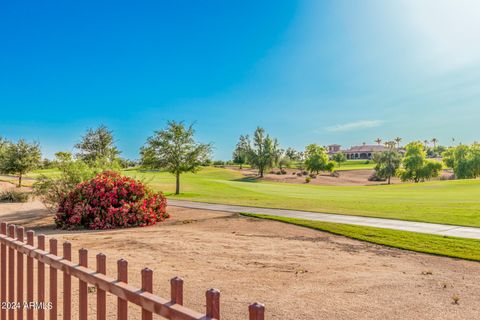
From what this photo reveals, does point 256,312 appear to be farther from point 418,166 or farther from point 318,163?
point 318,163

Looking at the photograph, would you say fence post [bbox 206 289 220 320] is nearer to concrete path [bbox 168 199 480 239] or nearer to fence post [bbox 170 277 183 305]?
fence post [bbox 170 277 183 305]

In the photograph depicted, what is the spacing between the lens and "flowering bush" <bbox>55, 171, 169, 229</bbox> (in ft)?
45.4

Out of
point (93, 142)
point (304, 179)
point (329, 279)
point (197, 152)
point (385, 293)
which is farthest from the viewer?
point (304, 179)

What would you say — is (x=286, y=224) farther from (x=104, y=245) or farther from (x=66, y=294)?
(x=66, y=294)

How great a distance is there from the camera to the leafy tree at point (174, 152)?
95.0 ft

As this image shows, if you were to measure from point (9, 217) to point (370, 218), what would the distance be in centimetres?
1511

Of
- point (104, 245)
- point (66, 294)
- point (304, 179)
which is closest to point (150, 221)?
point (104, 245)

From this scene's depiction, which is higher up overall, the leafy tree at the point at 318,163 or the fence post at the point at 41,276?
the leafy tree at the point at 318,163

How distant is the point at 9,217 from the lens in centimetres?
1686

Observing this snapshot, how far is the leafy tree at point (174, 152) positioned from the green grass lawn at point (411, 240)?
17.6m

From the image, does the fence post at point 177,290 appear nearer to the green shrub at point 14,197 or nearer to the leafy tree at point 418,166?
the green shrub at point 14,197

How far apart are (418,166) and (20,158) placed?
6270cm

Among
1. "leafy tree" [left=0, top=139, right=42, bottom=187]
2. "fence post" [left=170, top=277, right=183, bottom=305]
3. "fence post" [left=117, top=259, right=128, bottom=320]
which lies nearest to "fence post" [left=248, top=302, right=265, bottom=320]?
"fence post" [left=170, top=277, right=183, bottom=305]

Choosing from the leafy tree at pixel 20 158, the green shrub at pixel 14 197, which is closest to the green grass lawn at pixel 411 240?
the green shrub at pixel 14 197
